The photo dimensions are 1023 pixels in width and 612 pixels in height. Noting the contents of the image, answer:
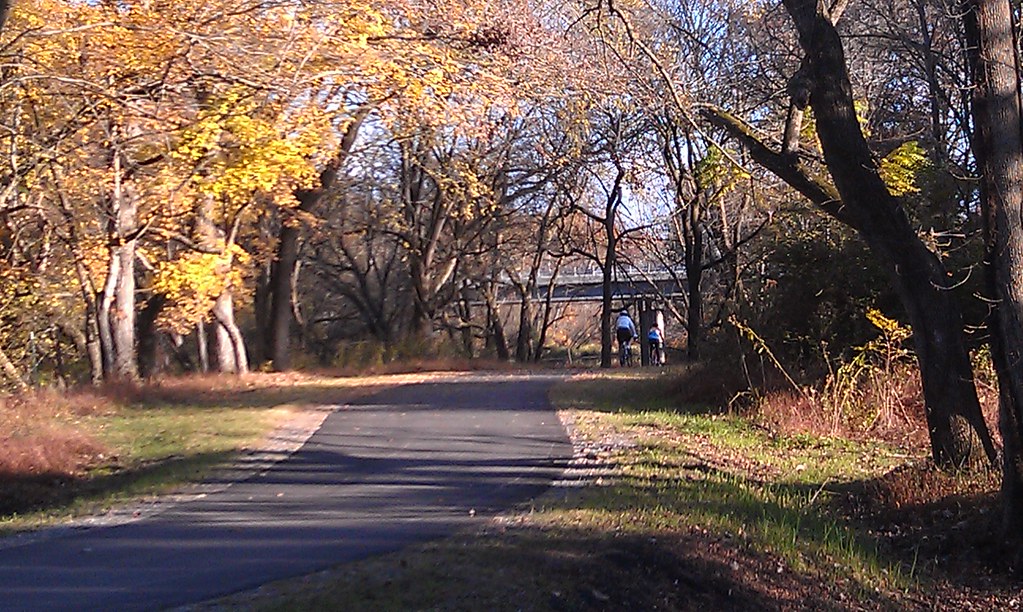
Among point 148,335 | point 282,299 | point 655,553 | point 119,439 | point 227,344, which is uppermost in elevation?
point 282,299

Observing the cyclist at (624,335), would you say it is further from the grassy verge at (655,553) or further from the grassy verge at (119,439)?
the grassy verge at (655,553)

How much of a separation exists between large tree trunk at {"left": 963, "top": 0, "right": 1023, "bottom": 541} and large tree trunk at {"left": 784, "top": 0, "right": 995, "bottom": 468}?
1.42 m

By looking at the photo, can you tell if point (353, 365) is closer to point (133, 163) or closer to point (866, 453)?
point (133, 163)

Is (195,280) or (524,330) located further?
(524,330)

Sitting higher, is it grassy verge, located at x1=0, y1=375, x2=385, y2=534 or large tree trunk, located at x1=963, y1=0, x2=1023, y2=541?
large tree trunk, located at x1=963, y1=0, x2=1023, y2=541

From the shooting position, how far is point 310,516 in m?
10.5

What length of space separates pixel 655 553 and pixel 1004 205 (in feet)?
13.4

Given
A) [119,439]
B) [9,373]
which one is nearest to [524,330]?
[9,373]

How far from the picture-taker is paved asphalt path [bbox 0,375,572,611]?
8.03m

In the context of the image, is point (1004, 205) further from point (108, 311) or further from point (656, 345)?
point (656, 345)

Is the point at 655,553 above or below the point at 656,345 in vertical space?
below

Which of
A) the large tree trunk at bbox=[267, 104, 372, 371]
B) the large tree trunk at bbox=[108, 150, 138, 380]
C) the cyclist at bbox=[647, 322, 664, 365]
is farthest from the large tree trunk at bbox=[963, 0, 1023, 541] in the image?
the cyclist at bbox=[647, 322, 664, 365]

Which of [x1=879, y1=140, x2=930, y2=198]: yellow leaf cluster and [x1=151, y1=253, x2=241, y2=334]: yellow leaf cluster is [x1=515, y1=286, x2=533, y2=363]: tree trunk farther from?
[x1=879, y1=140, x2=930, y2=198]: yellow leaf cluster

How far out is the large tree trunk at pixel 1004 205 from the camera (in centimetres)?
946
